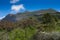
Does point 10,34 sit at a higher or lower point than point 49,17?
lower

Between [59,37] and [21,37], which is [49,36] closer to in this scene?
[59,37]

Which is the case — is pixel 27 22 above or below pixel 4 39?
above

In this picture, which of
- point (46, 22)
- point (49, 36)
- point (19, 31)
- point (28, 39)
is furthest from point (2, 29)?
point (49, 36)

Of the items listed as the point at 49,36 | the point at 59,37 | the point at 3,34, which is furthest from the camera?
the point at 3,34

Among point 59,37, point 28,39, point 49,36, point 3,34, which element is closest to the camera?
point 59,37

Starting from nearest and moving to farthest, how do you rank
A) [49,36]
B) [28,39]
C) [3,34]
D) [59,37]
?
1. [59,37]
2. [49,36]
3. [28,39]
4. [3,34]

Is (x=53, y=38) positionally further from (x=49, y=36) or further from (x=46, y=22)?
(x=46, y=22)

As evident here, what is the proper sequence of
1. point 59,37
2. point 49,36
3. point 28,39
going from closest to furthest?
1. point 59,37
2. point 49,36
3. point 28,39

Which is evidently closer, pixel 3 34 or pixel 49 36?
pixel 49 36

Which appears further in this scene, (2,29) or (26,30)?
(2,29)

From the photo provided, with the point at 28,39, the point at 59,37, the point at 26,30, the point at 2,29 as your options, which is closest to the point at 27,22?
the point at 26,30
